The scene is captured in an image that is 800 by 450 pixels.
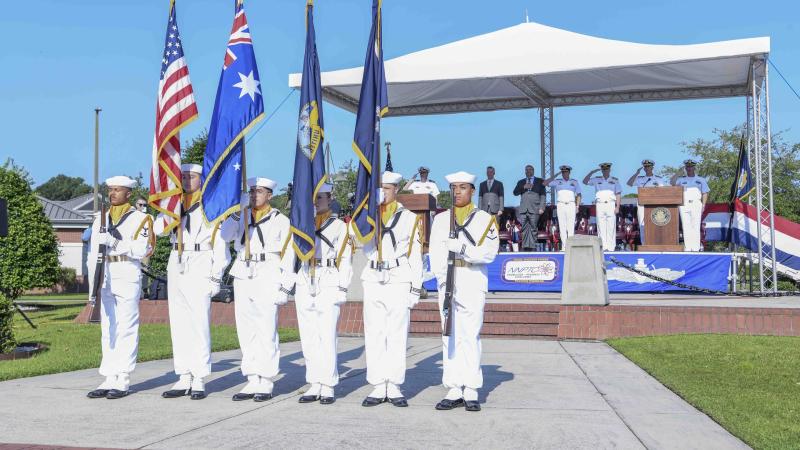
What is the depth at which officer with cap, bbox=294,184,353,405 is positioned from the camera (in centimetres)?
788

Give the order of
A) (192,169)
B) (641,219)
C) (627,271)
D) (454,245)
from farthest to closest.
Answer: (641,219)
(627,271)
(192,169)
(454,245)

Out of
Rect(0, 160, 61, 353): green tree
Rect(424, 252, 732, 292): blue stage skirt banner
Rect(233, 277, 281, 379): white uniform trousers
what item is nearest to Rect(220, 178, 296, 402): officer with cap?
Rect(233, 277, 281, 379): white uniform trousers

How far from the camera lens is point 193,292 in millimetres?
8148

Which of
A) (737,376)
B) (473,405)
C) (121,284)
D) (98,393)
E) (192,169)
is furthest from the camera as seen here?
(737,376)

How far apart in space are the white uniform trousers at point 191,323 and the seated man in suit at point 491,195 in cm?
1194

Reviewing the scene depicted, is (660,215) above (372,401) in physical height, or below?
above

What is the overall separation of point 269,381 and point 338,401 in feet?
2.21

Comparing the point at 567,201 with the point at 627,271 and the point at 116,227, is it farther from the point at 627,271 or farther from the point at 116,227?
the point at 116,227

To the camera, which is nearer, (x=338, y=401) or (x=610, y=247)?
(x=338, y=401)

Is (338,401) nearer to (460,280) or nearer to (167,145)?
(460,280)

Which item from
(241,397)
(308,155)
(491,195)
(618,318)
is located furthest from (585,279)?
(241,397)

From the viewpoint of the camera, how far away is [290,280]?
7.96 meters

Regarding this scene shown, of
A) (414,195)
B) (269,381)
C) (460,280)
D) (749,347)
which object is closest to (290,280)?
(269,381)

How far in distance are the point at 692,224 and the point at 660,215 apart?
2.21 ft
